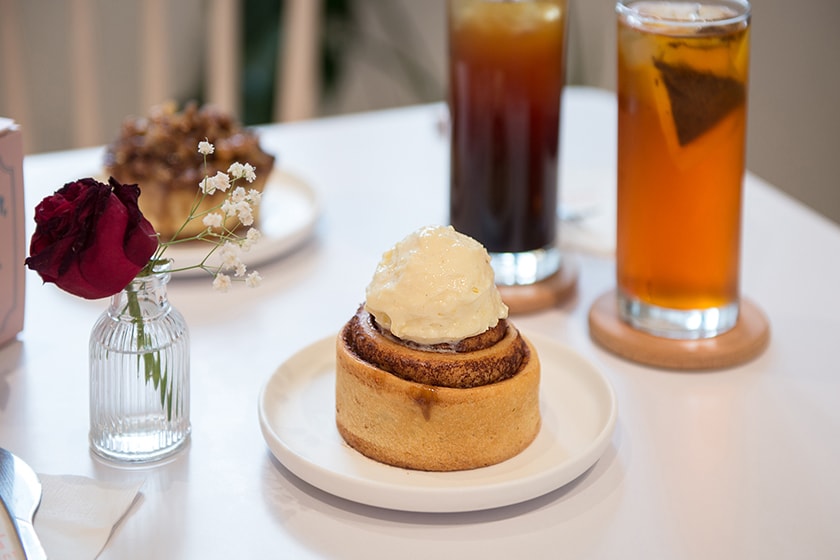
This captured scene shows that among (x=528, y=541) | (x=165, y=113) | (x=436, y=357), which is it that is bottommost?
(x=528, y=541)

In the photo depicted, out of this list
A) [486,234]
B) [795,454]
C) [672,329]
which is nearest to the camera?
[795,454]

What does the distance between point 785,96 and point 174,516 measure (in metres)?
2.34

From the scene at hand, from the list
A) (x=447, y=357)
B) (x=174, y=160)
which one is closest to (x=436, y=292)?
(x=447, y=357)

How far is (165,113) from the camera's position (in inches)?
59.1

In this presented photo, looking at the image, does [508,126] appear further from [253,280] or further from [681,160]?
[253,280]

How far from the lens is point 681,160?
3.70 feet

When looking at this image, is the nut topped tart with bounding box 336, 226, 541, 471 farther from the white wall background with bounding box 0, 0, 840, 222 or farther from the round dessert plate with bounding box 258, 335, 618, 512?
the white wall background with bounding box 0, 0, 840, 222

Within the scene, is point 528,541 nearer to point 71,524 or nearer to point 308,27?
point 71,524

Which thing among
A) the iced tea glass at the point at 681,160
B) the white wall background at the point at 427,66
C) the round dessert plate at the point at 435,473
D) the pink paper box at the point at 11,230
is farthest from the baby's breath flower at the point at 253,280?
the white wall background at the point at 427,66

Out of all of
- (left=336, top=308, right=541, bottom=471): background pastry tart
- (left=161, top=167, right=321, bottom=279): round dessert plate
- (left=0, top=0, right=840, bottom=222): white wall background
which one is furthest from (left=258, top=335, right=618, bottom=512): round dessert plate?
(left=0, top=0, right=840, bottom=222): white wall background

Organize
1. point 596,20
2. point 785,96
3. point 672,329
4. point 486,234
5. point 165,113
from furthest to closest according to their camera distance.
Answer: point 596,20, point 785,96, point 165,113, point 486,234, point 672,329

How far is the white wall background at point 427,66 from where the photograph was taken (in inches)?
107

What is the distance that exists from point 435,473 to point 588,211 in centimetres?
79

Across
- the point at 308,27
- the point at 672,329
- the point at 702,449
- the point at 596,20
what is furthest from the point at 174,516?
the point at 596,20
